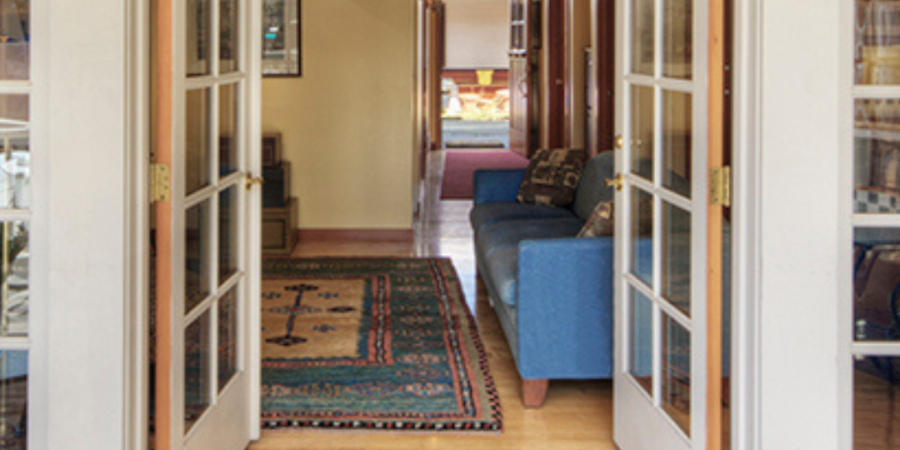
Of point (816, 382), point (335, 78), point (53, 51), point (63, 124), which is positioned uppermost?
point (335, 78)

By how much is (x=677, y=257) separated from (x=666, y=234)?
121mm

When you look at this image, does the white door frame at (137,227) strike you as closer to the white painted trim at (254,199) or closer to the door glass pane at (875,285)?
the white painted trim at (254,199)

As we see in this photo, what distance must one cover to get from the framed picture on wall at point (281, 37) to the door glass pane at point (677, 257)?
5483mm

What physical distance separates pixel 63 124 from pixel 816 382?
1749 millimetres

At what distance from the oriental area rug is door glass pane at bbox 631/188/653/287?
92 cm

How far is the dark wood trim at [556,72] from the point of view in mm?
10547

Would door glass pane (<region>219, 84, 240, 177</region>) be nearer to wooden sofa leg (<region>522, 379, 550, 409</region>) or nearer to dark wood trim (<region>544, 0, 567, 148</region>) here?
wooden sofa leg (<region>522, 379, 550, 409</region>)

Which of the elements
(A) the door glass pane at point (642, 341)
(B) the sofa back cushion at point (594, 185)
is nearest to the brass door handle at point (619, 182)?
(A) the door glass pane at point (642, 341)

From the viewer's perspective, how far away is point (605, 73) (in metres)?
8.13

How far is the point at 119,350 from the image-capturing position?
2424mm

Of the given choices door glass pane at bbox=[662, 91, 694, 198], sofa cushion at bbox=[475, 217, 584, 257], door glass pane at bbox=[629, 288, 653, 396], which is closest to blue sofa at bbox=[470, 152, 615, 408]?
door glass pane at bbox=[629, 288, 653, 396]

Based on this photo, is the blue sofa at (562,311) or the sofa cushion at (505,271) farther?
the sofa cushion at (505,271)

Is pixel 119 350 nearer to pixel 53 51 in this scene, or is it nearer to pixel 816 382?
pixel 53 51

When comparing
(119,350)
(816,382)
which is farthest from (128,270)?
(816,382)
